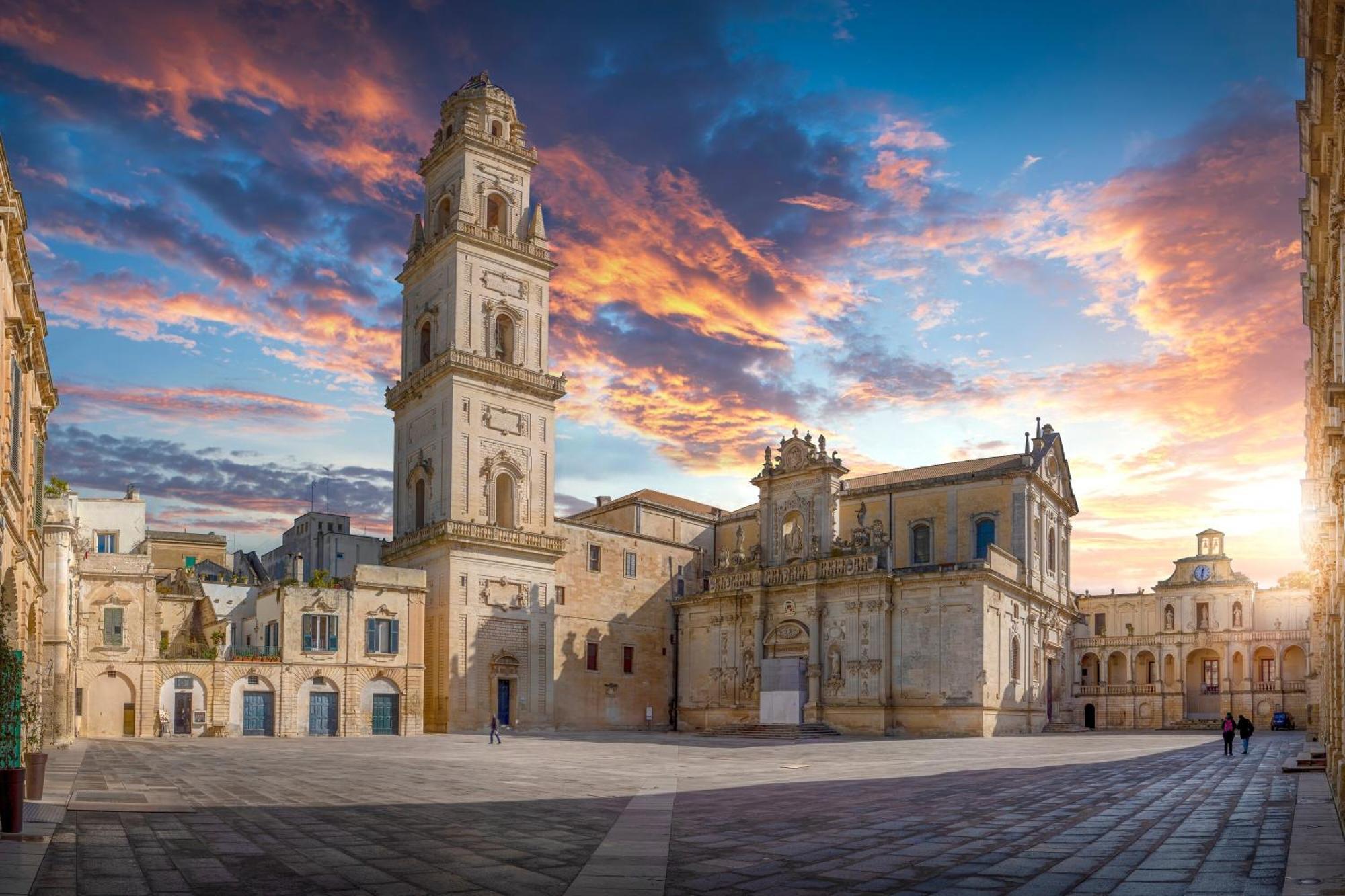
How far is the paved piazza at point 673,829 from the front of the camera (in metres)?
10.5

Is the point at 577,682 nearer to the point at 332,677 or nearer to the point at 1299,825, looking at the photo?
the point at 332,677

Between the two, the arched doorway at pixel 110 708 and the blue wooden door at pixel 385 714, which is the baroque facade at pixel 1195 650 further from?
the arched doorway at pixel 110 708

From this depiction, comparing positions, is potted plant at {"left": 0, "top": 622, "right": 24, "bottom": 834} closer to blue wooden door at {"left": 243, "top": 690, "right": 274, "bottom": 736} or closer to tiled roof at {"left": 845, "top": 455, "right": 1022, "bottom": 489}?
blue wooden door at {"left": 243, "top": 690, "right": 274, "bottom": 736}

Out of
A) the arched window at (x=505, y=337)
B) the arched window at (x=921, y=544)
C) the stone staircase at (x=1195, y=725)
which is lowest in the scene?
the stone staircase at (x=1195, y=725)

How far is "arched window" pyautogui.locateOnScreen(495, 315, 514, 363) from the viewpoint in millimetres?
52781

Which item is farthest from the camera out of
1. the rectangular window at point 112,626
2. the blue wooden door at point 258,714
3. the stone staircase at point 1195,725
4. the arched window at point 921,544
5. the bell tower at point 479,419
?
the stone staircase at point 1195,725

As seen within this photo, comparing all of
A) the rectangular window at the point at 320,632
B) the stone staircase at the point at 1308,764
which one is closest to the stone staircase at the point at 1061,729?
the stone staircase at the point at 1308,764

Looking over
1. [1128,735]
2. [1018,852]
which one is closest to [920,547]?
[1128,735]

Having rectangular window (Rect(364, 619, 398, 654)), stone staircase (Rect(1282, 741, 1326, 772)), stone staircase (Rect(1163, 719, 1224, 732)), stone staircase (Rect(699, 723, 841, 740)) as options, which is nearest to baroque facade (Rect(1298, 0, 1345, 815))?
stone staircase (Rect(1282, 741, 1326, 772))

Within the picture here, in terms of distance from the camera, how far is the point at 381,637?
46.8 meters

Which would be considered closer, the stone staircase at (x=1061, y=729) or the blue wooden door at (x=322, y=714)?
the blue wooden door at (x=322, y=714)

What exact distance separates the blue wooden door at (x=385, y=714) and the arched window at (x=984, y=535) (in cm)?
2769

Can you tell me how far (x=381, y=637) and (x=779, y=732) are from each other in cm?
1663

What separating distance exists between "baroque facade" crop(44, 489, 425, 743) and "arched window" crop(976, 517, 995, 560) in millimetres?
26166
